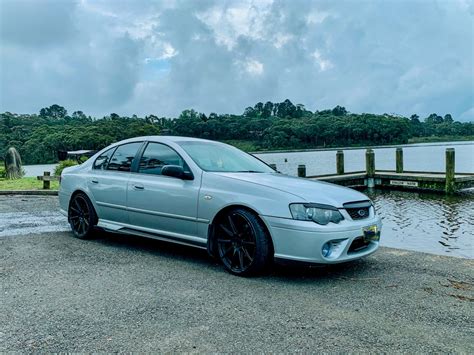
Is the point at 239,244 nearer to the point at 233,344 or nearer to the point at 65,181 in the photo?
the point at 233,344

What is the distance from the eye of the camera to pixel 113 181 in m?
6.50

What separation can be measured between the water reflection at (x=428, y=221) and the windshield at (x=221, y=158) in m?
6.44

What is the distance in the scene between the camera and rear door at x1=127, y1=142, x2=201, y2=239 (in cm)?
551

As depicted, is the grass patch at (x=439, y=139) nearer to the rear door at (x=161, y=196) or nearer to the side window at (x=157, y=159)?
the side window at (x=157, y=159)

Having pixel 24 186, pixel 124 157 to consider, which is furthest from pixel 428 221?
pixel 24 186

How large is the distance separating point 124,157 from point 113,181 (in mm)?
377

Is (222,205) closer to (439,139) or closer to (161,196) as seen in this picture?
(161,196)

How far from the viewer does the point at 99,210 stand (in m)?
6.75

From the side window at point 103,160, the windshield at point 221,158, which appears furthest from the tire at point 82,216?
the windshield at point 221,158

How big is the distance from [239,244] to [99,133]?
23.6 metres

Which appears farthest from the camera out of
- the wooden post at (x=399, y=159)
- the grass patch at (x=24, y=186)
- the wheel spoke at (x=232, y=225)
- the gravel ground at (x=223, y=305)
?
the wooden post at (x=399, y=159)

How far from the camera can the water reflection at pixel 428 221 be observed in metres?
11.8

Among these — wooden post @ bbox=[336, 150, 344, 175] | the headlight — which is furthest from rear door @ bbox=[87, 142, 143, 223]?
wooden post @ bbox=[336, 150, 344, 175]

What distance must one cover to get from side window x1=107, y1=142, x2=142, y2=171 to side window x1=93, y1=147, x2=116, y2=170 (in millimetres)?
97
